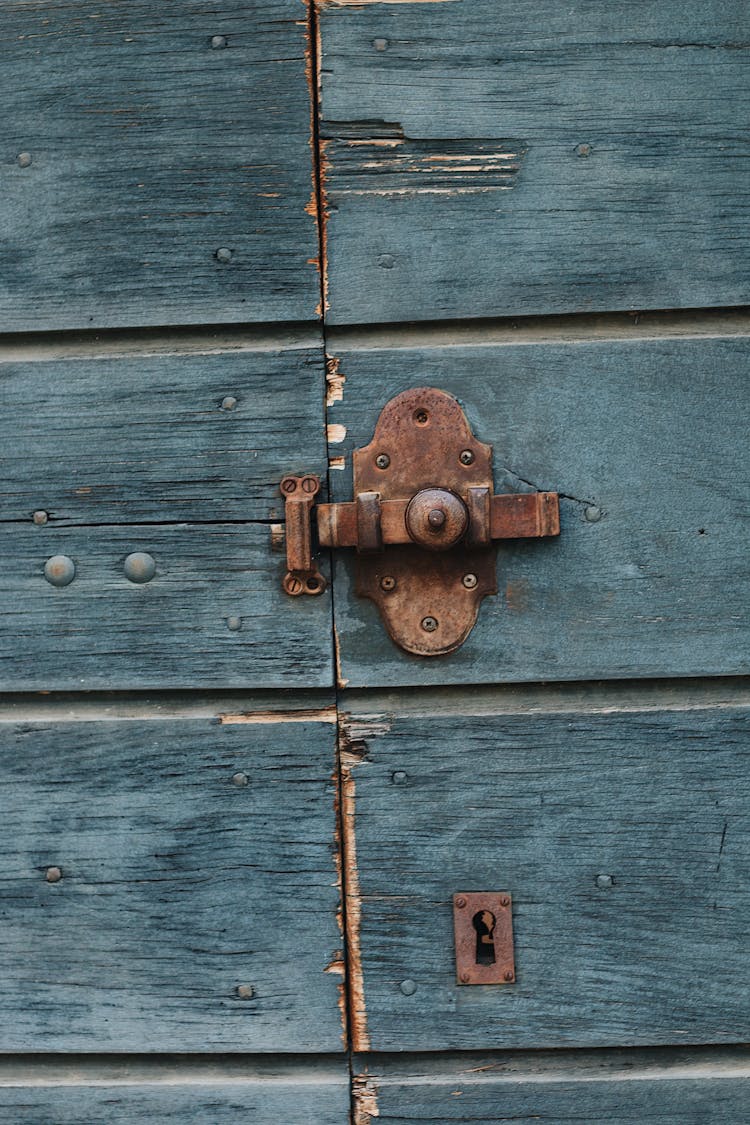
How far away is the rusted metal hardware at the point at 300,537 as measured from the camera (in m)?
0.79

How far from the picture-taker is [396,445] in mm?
811

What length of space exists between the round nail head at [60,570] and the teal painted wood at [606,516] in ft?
0.76


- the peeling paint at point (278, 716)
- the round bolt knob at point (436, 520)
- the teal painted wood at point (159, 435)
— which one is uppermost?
the teal painted wood at point (159, 435)

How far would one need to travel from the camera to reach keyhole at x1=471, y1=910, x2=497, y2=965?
0.81 metres

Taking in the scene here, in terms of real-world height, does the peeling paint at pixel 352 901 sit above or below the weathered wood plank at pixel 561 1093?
above

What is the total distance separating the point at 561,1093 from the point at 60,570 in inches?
24.2

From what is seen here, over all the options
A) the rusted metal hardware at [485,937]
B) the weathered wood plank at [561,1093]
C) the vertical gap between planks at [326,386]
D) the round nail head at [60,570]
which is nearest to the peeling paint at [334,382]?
the vertical gap between planks at [326,386]

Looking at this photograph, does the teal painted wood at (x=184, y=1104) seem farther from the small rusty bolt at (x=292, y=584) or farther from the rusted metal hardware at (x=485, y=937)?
the small rusty bolt at (x=292, y=584)

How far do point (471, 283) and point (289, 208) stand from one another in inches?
6.6

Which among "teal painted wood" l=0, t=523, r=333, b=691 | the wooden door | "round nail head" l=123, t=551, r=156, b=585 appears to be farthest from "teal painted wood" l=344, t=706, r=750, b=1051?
"round nail head" l=123, t=551, r=156, b=585

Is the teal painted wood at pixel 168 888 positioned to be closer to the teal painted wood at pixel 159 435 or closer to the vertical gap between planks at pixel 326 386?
the vertical gap between planks at pixel 326 386

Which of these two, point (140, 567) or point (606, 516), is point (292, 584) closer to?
point (140, 567)

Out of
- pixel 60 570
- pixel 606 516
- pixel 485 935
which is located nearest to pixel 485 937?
pixel 485 935

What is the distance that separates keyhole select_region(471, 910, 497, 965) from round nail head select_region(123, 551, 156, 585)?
40cm
